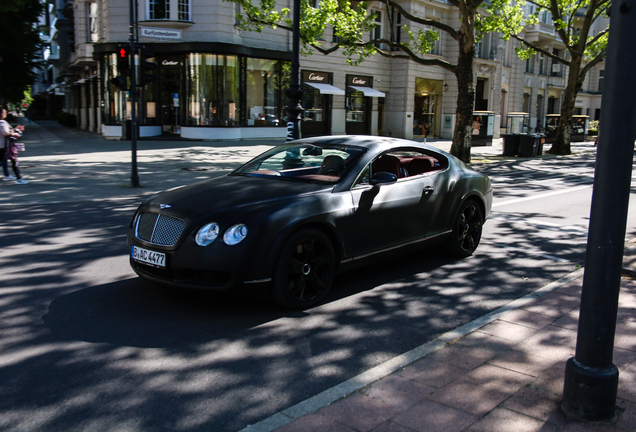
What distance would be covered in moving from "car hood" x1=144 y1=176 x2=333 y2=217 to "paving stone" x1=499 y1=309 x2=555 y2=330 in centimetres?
189

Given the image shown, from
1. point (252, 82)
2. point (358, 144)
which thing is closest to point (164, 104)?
point (252, 82)

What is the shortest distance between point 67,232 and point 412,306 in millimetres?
5269

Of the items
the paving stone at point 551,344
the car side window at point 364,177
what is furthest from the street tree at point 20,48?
the paving stone at point 551,344

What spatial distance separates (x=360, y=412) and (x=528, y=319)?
210cm

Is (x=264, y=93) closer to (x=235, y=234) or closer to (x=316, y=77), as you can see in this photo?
(x=316, y=77)

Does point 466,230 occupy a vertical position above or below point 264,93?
below

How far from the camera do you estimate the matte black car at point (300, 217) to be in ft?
15.0

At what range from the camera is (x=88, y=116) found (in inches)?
1463

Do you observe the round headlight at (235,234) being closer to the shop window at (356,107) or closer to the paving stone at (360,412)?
the paving stone at (360,412)

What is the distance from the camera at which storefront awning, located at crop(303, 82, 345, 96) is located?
30297 mm

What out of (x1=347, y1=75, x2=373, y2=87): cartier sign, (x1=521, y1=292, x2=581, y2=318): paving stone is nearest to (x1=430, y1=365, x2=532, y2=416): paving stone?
(x1=521, y1=292, x2=581, y2=318): paving stone

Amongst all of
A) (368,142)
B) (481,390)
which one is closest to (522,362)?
(481,390)

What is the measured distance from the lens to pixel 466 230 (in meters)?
6.89

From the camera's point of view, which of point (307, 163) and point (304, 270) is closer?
point (304, 270)
